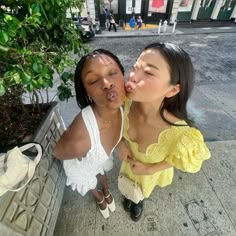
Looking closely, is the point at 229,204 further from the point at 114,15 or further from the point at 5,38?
the point at 114,15

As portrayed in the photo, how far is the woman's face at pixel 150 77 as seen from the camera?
0.98m

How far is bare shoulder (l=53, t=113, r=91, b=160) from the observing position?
1202 mm

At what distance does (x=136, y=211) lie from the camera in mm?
1745

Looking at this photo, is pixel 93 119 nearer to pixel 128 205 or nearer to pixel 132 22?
pixel 128 205

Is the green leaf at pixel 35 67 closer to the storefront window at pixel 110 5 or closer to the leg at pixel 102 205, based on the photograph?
the leg at pixel 102 205

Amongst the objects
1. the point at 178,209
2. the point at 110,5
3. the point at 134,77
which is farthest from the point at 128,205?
the point at 110,5

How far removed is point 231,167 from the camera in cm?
220

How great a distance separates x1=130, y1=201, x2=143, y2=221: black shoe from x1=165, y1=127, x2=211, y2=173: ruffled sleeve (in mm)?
869

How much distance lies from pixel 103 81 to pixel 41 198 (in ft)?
3.55

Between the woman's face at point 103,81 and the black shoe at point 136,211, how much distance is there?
1.19 meters

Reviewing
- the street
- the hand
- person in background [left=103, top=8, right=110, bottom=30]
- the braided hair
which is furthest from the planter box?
person in background [left=103, top=8, right=110, bottom=30]

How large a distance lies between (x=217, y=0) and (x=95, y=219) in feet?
62.2

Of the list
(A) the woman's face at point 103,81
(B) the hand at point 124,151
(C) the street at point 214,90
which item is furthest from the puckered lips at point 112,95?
(C) the street at point 214,90

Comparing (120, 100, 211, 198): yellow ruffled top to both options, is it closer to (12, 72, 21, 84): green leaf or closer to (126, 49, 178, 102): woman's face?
(126, 49, 178, 102): woman's face
